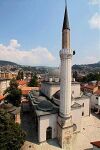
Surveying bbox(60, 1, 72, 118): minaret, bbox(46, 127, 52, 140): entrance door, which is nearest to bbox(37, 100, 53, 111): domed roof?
bbox(60, 1, 72, 118): minaret

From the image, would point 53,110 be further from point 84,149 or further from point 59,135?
point 84,149

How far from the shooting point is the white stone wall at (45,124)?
19875mm

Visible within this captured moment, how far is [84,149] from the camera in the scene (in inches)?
729

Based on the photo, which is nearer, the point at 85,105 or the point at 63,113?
the point at 63,113

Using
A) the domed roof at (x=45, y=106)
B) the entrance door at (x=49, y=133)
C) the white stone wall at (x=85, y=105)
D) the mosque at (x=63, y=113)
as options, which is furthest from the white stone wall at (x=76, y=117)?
the white stone wall at (x=85, y=105)

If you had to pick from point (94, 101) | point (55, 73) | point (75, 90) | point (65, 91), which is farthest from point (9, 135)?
point (94, 101)

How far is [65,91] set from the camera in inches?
792

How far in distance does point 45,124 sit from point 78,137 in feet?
15.9

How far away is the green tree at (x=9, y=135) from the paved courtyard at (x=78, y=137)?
232 cm

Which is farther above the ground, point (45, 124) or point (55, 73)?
point (55, 73)

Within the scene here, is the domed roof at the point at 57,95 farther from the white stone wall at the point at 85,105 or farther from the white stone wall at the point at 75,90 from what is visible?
the white stone wall at the point at 85,105

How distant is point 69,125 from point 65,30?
11604 mm

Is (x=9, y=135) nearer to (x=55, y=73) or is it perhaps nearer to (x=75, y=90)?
(x=75, y=90)

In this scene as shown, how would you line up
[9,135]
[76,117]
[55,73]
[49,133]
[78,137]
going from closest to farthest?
[9,135] < [49,133] < [78,137] < [76,117] < [55,73]
